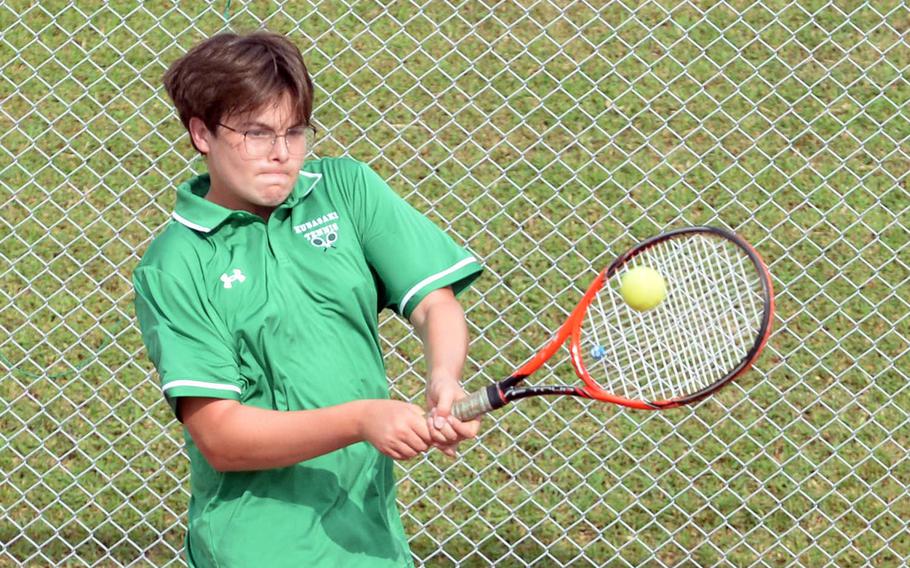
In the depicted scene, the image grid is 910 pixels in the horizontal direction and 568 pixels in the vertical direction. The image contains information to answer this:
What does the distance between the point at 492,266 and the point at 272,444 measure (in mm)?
2872

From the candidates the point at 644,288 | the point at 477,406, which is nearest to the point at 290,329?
the point at 477,406

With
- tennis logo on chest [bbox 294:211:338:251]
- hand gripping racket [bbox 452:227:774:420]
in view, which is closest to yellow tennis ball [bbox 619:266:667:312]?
hand gripping racket [bbox 452:227:774:420]

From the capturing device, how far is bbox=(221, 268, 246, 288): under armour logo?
2.86 meters

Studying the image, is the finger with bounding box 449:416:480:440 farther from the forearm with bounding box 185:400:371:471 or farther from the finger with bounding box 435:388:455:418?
the forearm with bounding box 185:400:371:471

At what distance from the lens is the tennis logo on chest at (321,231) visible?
294cm

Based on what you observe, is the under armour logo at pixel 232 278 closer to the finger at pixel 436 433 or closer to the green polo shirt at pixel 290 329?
the green polo shirt at pixel 290 329

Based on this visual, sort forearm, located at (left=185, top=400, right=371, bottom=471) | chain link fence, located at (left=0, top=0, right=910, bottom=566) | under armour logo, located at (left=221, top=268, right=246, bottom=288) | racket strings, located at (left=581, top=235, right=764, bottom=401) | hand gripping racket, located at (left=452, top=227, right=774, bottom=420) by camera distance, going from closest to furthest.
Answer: forearm, located at (left=185, top=400, right=371, bottom=471)
under armour logo, located at (left=221, top=268, right=246, bottom=288)
hand gripping racket, located at (left=452, top=227, right=774, bottom=420)
racket strings, located at (left=581, top=235, right=764, bottom=401)
chain link fence, located at (left=0, top=0, right=910, bottom=566)

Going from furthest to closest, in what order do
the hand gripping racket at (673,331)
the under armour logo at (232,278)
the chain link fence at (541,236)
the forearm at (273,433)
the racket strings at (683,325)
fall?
the chain link fence at (541,236) → the racket strings at (683,325) → the hand gripping racket at (673,331) → the under armour logo at (232,278) → the forearm at (273,433)

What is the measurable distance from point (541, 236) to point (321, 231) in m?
2.80

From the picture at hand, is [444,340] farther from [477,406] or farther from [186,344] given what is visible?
[186,344]

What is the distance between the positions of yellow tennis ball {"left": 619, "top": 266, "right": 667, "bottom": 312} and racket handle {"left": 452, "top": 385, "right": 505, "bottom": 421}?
395 mm

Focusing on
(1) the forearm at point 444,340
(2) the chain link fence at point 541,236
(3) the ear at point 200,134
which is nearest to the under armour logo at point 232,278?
(3) the ear at point 200,134

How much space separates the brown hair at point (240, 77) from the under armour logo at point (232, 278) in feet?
0.94

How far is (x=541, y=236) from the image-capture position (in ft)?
18.7
